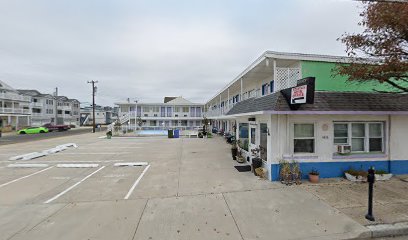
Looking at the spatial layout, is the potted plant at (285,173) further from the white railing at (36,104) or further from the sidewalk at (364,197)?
the white railing at (36,104)

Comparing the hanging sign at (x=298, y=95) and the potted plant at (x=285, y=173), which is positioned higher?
the hanging sign at (x=298, y=95)

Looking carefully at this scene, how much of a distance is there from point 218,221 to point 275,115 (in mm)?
4774

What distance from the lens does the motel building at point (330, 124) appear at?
7.98 m

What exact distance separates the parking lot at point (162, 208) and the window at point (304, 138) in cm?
194

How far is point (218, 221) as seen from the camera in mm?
4914

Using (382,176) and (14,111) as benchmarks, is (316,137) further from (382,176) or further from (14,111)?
(14,111)

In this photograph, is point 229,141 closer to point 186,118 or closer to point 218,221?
point 218,221

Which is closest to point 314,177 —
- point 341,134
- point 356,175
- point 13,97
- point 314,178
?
point 314,178

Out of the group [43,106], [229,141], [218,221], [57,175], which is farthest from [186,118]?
[43,106]

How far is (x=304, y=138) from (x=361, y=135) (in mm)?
2768

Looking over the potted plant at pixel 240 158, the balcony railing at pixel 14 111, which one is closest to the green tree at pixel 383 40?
the potted plant at pixel 240 158

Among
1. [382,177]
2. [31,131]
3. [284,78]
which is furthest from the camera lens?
[31,131]

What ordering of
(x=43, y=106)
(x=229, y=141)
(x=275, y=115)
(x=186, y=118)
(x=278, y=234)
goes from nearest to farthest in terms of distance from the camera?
1. (x=278, y=234)
2. (x=275, y=115)
3. (x=229, y=141)
4. (x=186, y=118)
5. (x=43, y=106)

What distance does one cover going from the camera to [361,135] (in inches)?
345
